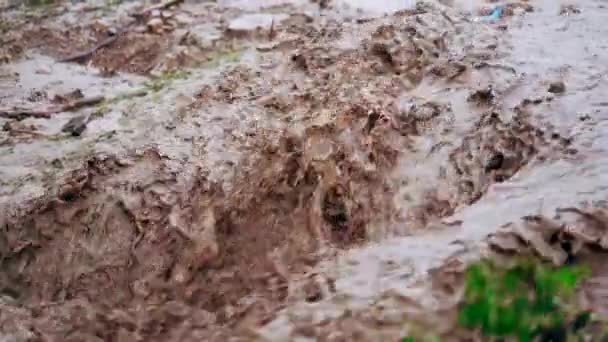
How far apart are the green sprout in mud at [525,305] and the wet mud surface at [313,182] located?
0.12 metres

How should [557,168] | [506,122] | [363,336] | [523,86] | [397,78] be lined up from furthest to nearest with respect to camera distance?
[397,78] < [523,86] < [506,122] < [557,168] < [363,336]

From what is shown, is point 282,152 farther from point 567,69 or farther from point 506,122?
point 567,69

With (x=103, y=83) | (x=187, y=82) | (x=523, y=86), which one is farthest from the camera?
Answer: (x=103, y=83)

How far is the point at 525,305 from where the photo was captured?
1496 mm

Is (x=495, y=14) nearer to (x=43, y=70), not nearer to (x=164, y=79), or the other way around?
(x=164, y=79)

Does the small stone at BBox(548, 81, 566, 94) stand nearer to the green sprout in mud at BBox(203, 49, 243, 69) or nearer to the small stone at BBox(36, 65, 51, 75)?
the green sprout in mud at BBox(203, 49, 243, 69)

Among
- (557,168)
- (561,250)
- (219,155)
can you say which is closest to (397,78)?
(219,155)

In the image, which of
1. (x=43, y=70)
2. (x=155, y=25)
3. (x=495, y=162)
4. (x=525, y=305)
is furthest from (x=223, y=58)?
(x=525, y=305)

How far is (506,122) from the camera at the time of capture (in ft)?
10.7

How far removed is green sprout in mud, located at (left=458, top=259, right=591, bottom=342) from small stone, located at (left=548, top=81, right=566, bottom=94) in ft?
6.14

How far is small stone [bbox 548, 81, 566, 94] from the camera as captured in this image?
3.37 metres

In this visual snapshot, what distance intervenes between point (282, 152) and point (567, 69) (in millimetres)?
1617

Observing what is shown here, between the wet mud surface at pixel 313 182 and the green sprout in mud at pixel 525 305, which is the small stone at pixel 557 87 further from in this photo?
the green sprout in mud at pixel 525 305

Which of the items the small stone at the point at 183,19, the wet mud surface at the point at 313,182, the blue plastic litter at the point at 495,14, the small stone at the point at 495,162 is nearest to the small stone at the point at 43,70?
the wet mud surface at the point at 313,182
